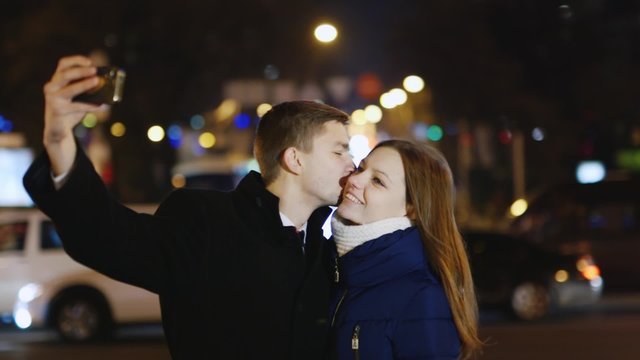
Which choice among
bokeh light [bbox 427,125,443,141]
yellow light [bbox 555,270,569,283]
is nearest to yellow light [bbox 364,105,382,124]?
bokeh light [bbox 427,125,443,141]

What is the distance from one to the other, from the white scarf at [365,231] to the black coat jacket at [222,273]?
9.3 inches

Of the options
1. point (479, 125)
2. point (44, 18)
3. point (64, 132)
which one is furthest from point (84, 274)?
point (479, 125)

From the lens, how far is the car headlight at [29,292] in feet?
50.5

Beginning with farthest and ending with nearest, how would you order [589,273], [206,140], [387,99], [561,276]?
[206,140] < [387,99] < [589,273] < [561,276]

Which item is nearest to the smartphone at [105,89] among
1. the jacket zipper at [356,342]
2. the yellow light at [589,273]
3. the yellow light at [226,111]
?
the jacket zipper at [356,342]

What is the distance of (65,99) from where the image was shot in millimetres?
2518

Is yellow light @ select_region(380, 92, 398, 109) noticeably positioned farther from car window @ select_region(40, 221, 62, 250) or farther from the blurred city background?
car window @ select_region(40, 221, 62, 250)

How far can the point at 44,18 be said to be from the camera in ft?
78.3

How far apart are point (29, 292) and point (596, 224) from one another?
11.6 m

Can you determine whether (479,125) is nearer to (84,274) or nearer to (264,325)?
(84,274)

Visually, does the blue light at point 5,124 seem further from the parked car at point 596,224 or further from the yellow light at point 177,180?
the parked car at point 596,224

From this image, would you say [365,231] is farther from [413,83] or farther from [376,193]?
[413,83]

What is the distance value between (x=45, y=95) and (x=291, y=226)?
1.16m

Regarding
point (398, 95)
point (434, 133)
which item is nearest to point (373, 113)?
point (398, 95)
